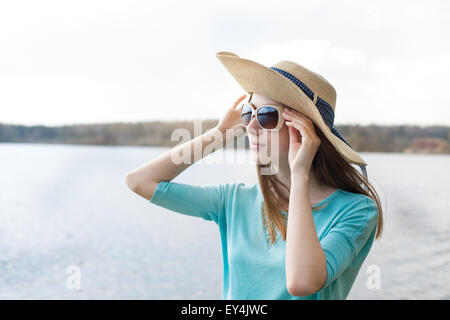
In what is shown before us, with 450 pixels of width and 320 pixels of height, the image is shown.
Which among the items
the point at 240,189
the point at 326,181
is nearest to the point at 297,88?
the point at 326,181

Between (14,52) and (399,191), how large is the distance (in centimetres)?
2177

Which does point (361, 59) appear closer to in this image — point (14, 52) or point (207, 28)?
point (207, 28)

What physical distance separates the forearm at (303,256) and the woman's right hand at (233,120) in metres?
0.58

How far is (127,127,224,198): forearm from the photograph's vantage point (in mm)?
1560

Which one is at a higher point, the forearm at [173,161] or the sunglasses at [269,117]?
the sunglasses at [269,117]

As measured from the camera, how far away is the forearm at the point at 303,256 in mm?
1090

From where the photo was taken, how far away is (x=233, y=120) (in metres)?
1.65

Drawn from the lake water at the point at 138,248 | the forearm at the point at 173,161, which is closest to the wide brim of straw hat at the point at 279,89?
the forearm at the point at 173,161

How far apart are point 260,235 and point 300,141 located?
34cm

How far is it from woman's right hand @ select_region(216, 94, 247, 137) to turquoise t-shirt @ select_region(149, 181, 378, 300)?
22 cm

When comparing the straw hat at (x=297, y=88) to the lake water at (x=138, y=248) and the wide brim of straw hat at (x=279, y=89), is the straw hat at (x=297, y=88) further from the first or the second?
the lake water at (x=138, y=248)

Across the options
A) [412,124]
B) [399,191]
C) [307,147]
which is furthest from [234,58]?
[399,191]

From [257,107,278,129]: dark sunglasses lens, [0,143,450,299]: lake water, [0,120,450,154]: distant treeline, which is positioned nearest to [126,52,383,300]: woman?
[257,107,278,129]: dark sunglasses lens

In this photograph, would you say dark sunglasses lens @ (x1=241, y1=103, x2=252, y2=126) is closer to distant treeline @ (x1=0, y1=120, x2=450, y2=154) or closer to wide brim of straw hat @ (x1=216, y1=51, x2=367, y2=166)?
wide brim of straw hat @ (x1=216, y1=51, x2=367, y2=166)
